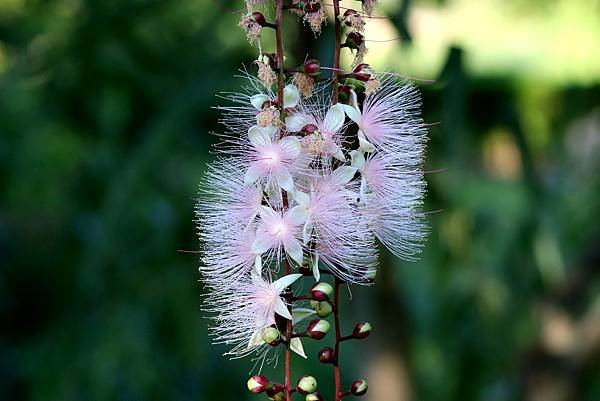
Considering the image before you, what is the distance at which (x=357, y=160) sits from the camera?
802mm

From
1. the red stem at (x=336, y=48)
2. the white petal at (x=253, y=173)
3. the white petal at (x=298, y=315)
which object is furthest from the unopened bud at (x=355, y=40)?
the white petal at (x=298, y=315)

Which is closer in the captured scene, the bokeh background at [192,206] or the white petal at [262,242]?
the white petal at [262,242]

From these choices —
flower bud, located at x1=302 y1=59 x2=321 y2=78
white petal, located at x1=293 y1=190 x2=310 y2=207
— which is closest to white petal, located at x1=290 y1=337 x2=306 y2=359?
white petal, located at x1=293 y1=190 x2=310 y2=207

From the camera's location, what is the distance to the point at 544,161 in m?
4.35

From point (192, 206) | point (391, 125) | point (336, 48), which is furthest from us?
point (192, 206)

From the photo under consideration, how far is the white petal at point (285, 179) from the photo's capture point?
0.78 m

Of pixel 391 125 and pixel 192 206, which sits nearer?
pixel 391 125

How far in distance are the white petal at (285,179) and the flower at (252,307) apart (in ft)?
0.24

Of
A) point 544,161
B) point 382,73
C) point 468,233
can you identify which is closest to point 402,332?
point 468,233

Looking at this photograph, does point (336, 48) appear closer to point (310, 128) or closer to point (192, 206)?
point (310, 128)

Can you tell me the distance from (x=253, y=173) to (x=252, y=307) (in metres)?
0.12

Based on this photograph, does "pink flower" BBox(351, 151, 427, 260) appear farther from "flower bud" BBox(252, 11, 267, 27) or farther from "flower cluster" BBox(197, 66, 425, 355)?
"flower bud" BBox(252, 11, 267, 27)

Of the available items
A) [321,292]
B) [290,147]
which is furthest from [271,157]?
[321,292]

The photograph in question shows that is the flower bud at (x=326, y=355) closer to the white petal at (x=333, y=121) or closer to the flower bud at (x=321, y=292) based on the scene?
the flower bud at (x=321, y=292)
